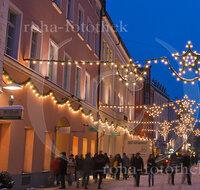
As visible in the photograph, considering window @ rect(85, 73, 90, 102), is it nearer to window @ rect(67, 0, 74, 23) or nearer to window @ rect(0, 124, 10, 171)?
window @ rect(67, 0, 74, 23)

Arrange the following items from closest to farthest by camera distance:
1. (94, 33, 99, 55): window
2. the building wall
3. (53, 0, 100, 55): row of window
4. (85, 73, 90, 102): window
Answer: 1. the building wall
2. (53, 0, 100, 55): row of window
3. (85, 73, 90, 102): window
4. (94, 33, 99, 55): window

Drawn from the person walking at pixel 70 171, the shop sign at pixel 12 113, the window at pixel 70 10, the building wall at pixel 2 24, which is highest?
the window at pixel 70 10

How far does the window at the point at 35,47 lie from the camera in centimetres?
1680

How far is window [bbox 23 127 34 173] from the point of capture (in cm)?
1634

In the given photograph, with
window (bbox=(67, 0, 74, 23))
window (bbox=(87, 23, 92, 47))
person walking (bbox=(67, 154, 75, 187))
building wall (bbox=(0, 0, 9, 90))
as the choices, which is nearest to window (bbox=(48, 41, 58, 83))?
window (bbox=(67, 0, 74, 23))

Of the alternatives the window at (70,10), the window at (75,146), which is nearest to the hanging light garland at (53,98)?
the window at (75,146)

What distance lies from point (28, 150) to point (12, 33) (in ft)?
16.8

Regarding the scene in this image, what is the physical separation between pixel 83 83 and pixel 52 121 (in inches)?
253

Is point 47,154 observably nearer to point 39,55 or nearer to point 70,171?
point 70,171

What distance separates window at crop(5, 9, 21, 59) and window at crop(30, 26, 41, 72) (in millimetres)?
1792

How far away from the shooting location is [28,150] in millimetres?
16438

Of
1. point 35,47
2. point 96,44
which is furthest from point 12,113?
point 96,44

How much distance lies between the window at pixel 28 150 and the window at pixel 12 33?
3.61 meters

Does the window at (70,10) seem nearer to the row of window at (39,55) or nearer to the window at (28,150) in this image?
the row of window at (39,55)
